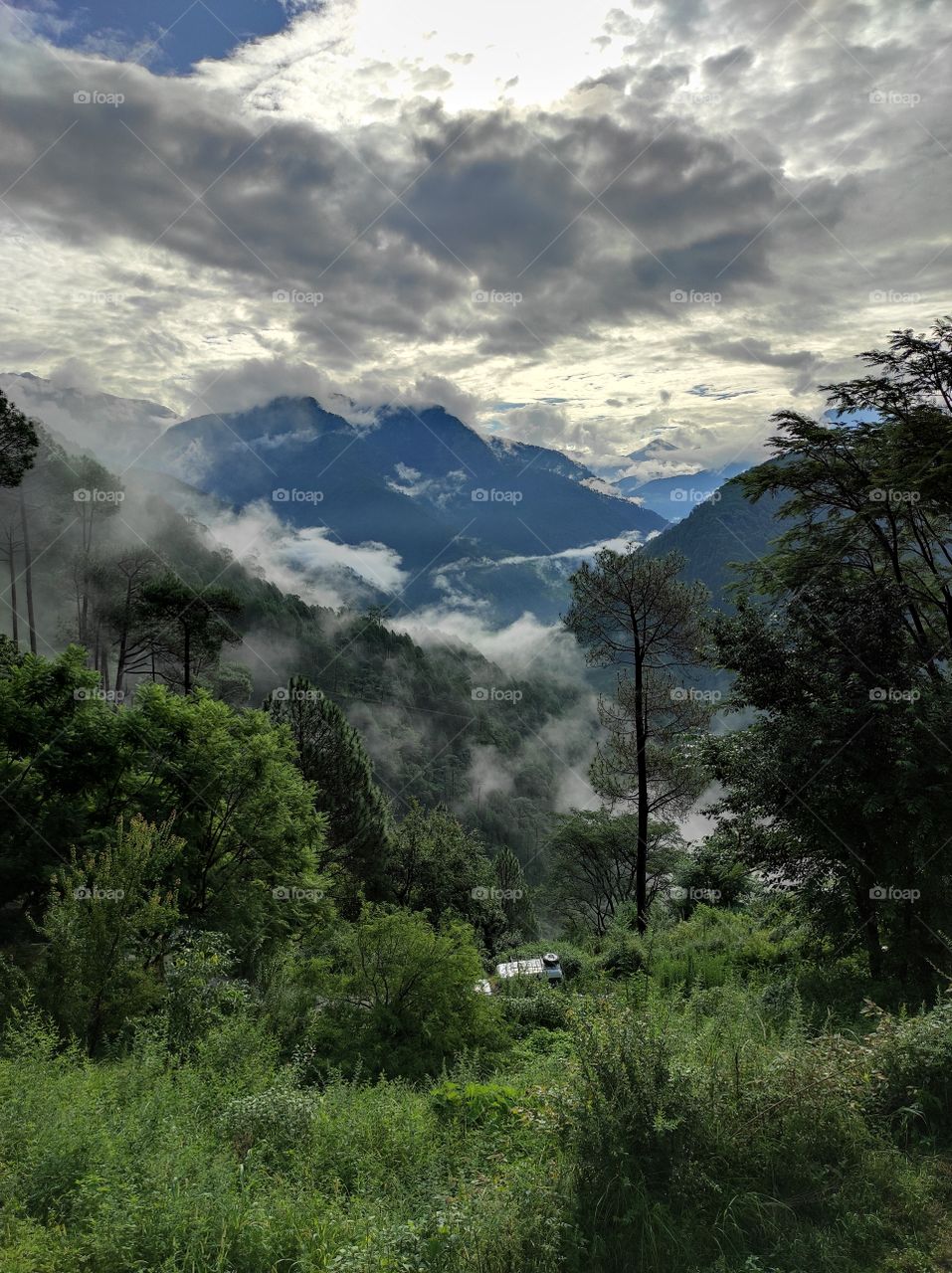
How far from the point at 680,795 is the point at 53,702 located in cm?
1776

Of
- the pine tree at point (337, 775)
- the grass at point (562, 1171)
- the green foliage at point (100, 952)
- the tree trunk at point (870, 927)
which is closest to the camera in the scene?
the grass at point (562, 1171)

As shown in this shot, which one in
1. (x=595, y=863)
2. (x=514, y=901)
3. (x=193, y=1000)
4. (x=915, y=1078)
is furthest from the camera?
(x=514, y=901)

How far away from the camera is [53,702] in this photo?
17312mm

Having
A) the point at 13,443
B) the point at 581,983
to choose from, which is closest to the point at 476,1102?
the point at 581,983

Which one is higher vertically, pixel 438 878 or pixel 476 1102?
pixel 476 1102

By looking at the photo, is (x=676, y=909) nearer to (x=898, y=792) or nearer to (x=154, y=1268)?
(x=898, y=792)

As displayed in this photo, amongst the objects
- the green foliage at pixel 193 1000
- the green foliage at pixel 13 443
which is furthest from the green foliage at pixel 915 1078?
the green foliage at pixel 13 443

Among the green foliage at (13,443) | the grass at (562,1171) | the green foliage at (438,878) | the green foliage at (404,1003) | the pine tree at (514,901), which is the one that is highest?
the green foliage at (13,443)

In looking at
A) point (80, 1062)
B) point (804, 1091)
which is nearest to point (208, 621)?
point (80, 1062)

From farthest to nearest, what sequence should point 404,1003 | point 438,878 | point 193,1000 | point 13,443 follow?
1. point 438,878
2. point 13,443
3. point 404,1003
4. point 193,1000

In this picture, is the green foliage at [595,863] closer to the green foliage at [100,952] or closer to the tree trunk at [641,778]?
the tree trunk at [641,778]

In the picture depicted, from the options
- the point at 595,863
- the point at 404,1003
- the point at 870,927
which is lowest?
the point at 595,863

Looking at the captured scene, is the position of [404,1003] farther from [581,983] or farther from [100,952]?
[100,952]

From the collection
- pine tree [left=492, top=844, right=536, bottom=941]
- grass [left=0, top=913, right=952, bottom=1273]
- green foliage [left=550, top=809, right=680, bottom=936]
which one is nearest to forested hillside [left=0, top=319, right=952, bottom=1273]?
grass [left=0, top=913, right=952, bottom=1273]
